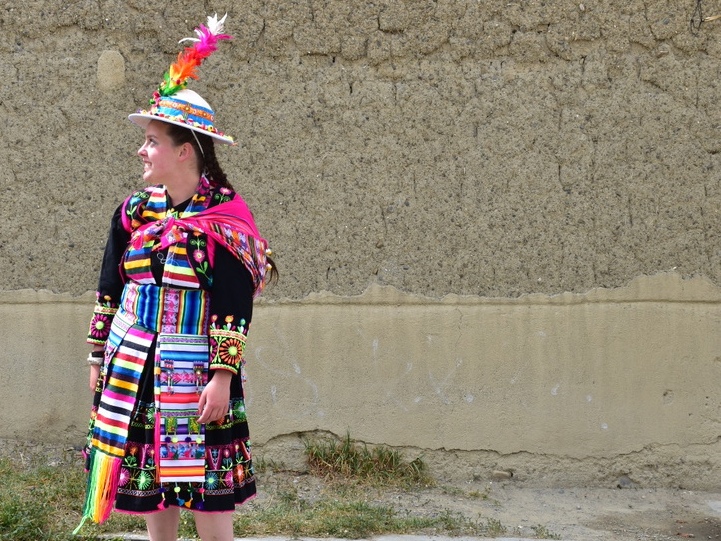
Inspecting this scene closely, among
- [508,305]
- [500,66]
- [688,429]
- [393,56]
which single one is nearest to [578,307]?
[508,305]

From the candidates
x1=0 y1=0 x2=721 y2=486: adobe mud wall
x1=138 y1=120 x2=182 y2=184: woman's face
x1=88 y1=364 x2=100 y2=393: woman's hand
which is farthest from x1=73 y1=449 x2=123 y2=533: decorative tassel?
x1=0 y1=0 x2=721 y2=486: adobe mud wall

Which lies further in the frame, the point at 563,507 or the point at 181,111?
the point at 563,507

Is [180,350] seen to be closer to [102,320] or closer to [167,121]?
[102,320]

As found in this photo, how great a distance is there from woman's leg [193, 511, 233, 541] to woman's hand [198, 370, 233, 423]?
341 millimetres

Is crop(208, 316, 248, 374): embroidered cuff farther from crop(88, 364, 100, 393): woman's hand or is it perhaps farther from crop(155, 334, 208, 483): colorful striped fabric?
crop(88, 364, 100, 393): woman's hand

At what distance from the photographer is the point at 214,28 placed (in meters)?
3.21

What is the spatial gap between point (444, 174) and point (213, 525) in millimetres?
2364

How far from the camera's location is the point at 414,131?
4816 mm

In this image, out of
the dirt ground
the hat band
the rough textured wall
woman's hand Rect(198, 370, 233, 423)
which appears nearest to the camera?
woman's hand Rect(198, 370, 233, 423)

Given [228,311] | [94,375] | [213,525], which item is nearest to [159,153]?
[228,311]

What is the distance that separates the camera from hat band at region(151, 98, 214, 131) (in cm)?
304

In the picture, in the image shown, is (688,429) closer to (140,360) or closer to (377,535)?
(377,535)

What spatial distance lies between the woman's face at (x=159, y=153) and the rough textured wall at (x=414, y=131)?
1743 mm

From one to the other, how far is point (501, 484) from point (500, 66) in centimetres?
213
